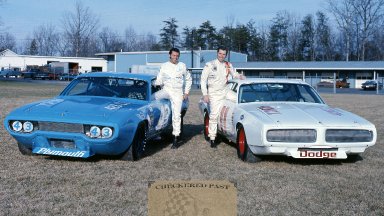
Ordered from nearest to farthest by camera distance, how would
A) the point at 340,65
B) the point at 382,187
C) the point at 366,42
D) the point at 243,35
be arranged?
the point at 382,187 < the point at 340,65 < the point at 366,42 < the point at 243,35

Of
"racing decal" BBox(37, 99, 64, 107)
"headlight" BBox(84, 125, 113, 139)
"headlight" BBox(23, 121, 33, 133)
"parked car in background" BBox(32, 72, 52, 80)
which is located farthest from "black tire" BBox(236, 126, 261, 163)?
"parked car in background" BBox(32, 72, 52, 80)

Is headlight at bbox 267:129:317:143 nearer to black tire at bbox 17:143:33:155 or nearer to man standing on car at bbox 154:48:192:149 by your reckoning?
man standing on car at bbox 154:48:192:149

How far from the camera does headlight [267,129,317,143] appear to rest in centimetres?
625

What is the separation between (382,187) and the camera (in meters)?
5.43

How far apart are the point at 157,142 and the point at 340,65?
2160 inches

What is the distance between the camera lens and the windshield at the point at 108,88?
766cm

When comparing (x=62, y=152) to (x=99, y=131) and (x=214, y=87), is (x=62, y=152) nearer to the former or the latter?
(x=99, y=131)

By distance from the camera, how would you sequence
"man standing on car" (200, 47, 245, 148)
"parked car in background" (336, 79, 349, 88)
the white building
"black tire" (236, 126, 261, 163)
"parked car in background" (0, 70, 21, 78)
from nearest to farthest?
"black tire" (236, 126, 261, 163), "man standing on car" (200, 47, 245, 148), "parked car in background" (336, 79, 349, 88), "parked car in background" (0, 70, 21, 78), the white building

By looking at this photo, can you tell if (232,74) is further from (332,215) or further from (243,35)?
(243,35)

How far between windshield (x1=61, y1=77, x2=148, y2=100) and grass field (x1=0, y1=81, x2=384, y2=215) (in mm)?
981

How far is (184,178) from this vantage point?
5.62 m

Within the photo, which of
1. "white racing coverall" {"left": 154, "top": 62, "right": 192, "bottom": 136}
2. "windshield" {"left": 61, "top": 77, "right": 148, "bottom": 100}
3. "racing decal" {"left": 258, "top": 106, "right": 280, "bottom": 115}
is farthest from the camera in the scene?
"white racing coverall" {"left": 154, "top": 62, "right": 192, "bottom": 136}

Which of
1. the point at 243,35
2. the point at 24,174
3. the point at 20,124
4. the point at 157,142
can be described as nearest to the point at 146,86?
the point at 157,142

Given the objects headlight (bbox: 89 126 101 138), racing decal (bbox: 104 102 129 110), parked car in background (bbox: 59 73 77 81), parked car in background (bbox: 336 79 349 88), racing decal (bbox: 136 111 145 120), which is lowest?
parked car in background (bbox: 336 79 349 88)
